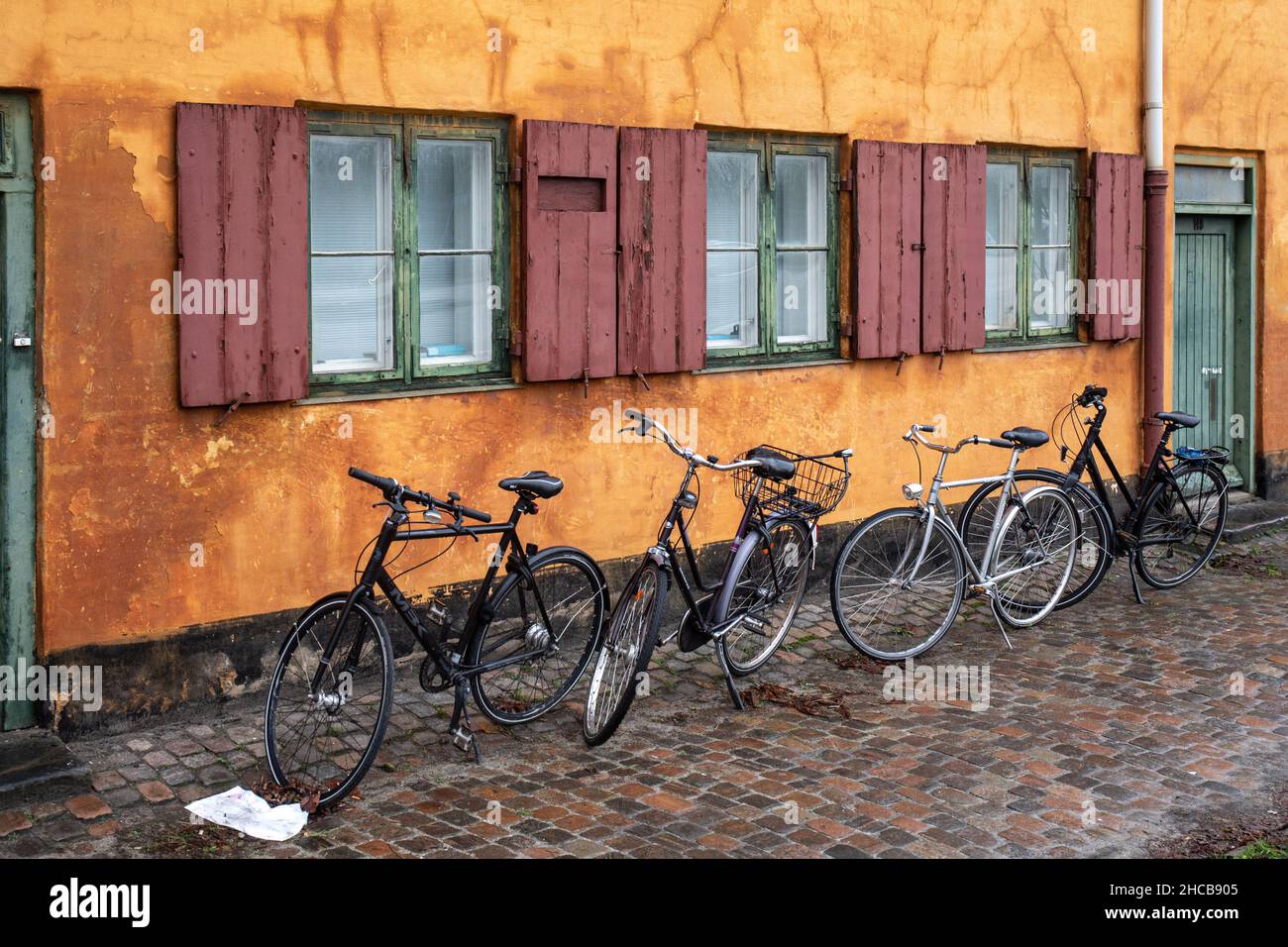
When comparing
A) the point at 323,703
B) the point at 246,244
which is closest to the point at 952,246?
the point at 246,244

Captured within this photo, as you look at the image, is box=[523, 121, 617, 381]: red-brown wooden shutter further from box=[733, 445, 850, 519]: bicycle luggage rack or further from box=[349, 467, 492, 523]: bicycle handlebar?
box=[349, 467, 492, 523]: bicycle handlebar

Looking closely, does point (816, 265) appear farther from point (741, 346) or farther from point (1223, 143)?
point (1223, 143)

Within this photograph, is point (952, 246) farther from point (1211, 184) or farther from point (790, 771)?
point (790, 771)

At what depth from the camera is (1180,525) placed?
9.70 m

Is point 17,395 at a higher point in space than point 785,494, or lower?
higher

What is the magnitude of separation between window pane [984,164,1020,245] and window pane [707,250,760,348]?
2283mm

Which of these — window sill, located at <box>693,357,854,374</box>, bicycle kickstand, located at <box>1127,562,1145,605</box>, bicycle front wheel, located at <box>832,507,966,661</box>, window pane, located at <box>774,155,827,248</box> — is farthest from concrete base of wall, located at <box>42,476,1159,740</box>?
bicycle kickstand, located at <box>1127,562,1145,605</box>

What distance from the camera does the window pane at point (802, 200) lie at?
9.30 metres

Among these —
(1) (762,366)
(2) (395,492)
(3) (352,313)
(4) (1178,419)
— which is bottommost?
(2) (395,492)

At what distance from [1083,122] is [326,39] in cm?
595

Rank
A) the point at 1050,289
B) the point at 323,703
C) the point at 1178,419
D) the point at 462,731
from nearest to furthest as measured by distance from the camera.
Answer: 1. the point at 323,703
2. the point at 462,731
3. the point at 1178,419
4. the point at 1050,289

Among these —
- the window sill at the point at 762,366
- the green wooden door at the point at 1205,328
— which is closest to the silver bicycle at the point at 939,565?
the window sill at the point at 762,366

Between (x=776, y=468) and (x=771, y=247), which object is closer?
(x=776, y=468)

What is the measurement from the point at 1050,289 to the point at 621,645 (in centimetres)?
556
